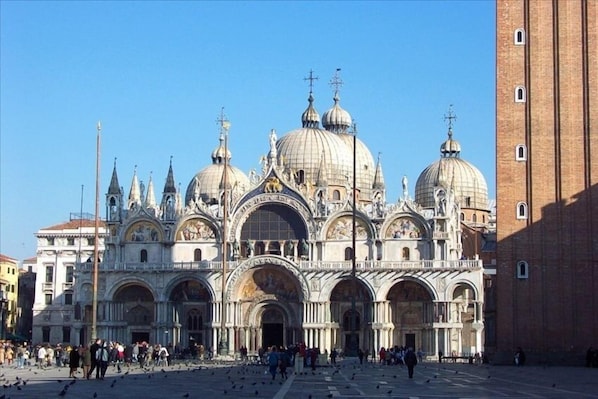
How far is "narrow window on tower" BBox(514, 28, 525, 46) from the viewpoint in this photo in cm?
5652

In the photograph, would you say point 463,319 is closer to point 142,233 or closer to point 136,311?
point 136,311

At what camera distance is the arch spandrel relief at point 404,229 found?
2891 inches

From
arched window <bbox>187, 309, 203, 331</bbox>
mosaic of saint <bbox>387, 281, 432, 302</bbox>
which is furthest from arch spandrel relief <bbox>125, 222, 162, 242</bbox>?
mosaic of saint <bbox>387, 281, 432, 302</bbox>

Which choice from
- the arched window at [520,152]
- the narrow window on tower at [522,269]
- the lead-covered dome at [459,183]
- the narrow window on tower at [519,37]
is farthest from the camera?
the lead-covered dome at [459,183]

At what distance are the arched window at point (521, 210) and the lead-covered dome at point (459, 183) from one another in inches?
1519

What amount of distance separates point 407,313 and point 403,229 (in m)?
5.38

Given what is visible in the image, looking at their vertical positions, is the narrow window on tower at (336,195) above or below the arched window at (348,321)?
above

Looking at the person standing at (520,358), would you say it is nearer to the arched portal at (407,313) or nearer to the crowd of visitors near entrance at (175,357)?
the crowd of visitors near entrance at (175,357)

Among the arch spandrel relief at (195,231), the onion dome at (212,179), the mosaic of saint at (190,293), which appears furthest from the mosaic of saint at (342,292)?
the onion dome at (212,179)

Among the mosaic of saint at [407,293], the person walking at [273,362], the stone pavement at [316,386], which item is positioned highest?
the mosaic of saint at [407,293]

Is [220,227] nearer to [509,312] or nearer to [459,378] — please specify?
[509,312]

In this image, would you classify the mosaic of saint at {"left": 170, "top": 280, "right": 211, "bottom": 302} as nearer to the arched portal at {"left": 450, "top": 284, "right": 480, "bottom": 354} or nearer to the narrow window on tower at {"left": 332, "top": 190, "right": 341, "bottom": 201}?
the narrow window on tower at {"left": 332, "top": 190, "right": 341, "bottom": 201}

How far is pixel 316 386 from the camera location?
35.1m

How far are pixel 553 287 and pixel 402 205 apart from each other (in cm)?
1989
